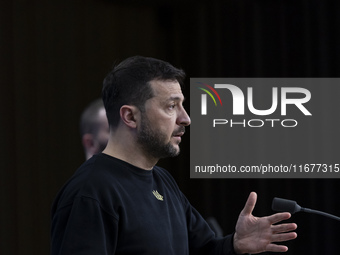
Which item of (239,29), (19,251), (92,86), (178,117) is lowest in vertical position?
(19,251)

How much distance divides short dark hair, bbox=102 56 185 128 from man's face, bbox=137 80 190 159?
2cm

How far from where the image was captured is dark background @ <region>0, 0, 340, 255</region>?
3.94 meters

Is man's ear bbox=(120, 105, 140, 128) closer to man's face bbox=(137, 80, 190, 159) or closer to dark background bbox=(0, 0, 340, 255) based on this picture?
man's face bbox=(137, 80, 190, 159)

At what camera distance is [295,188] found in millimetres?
4379

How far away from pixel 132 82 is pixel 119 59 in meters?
2.99

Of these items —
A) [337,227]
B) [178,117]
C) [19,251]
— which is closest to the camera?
[178,117]

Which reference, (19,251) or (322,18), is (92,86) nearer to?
(19,251)

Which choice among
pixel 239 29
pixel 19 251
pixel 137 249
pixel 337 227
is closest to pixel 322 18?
pixel 239 29

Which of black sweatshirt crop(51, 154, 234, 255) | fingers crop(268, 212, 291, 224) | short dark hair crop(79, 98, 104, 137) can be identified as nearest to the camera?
black sweatshirt crop(51, 154, 234, 255)

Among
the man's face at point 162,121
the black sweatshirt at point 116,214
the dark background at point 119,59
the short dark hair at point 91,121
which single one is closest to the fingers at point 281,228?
the black sweatshirt at point 116,214

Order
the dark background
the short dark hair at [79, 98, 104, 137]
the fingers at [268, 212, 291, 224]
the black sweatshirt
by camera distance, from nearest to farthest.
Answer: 1. the black sweatshirt
2. the fingers at [268, 212, 291, 224]
3. the short dark hair at [79, 98, 104, 137]
4. the dark background

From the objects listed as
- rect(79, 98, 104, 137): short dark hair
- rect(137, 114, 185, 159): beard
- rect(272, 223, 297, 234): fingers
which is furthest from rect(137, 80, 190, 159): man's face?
rect(79, 98, 104, 137): short dark hair

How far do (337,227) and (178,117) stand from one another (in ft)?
9.86

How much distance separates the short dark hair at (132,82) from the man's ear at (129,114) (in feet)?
0.05
